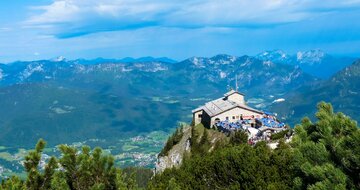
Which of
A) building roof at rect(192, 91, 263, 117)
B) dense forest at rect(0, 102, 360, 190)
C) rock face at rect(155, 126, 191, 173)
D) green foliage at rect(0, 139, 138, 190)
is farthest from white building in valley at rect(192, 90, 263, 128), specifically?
green foliage at rect(0, 139, 138, 190)

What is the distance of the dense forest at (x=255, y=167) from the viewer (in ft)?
44.1

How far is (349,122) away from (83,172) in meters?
13.5

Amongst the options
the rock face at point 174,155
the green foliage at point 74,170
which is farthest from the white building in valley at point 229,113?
the green foliage at point 74,170

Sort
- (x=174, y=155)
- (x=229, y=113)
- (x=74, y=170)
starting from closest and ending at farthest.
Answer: (x=74, y=170)
(x=229, y=113)
(x=174, y=155)

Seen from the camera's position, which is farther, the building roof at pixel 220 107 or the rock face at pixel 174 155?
the building roof at pixel 220 107

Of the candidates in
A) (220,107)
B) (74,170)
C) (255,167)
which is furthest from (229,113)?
(74,170)

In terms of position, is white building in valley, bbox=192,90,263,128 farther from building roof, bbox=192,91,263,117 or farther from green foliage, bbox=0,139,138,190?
green foliage, bbox=0,139,138,190

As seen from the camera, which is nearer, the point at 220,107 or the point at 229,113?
the point at 229,113

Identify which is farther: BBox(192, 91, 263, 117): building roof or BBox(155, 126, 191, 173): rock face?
BBox(192, 91, 263, 117): building roof

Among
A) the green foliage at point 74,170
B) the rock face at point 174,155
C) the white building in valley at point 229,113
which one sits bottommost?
the rock face at point 174,155

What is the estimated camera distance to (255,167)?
98.9 ft

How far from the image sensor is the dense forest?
44.1 ft

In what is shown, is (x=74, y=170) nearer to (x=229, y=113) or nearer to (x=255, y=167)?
(x=255, y=167)

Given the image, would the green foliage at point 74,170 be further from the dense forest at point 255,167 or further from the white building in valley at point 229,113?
the white building in valley at point 229,113
